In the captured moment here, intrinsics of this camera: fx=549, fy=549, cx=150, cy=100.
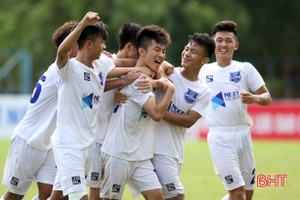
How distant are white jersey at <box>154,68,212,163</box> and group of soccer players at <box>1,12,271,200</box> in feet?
0.04

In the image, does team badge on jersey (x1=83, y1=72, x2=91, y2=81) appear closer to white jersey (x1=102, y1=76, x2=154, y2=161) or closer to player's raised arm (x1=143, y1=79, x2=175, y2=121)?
white jersey (x1=102, y1=76, x2=154, y2=161)

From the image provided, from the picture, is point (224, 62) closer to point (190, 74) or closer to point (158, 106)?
point (190, 74)

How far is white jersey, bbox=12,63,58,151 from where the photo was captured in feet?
20.7

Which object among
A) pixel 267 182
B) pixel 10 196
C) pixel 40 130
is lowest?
pixel 267 182

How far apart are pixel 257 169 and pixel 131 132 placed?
7.74 m

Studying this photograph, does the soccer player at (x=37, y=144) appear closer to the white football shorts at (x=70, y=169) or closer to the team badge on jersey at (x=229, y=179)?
the white football shorts at (x=70, y=169)

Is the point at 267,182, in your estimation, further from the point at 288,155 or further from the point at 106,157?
the point at 288,155

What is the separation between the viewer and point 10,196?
6555 millimetres

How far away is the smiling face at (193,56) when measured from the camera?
653 centimetres

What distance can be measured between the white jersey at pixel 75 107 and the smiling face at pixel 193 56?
1.27 m

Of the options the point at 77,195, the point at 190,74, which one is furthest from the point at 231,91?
the point at 77,195

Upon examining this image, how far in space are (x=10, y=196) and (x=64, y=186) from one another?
4.12 ft

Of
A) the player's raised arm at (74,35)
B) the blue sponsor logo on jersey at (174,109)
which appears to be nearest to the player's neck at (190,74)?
the blue sponsor logo on jersey at (174,109)

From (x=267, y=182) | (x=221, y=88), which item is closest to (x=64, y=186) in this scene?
(x=221, y=88)
